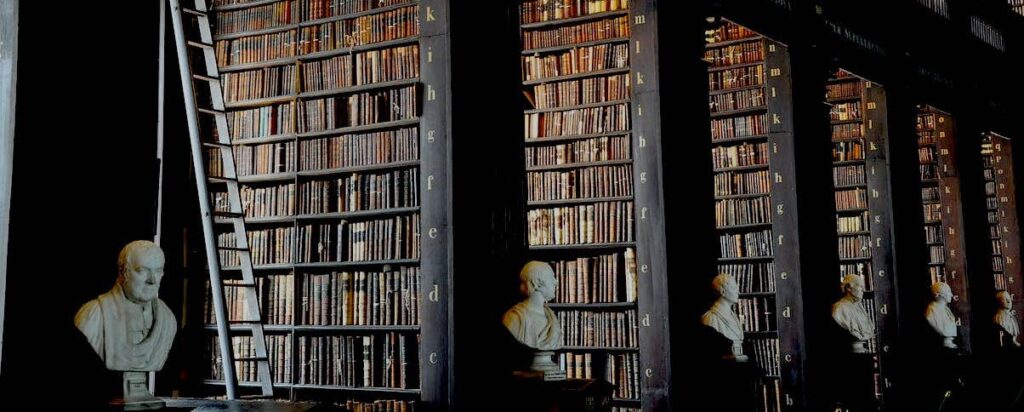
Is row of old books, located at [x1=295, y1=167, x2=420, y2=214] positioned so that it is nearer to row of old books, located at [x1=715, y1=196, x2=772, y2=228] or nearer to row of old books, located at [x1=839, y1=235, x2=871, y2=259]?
row of old books, located at [x1=715, y1=196, x2=772, y2=228]

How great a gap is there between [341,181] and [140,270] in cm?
265

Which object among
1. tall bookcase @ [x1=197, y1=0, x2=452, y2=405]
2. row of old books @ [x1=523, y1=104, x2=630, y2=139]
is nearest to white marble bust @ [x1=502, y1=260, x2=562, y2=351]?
tall bookcase @ [x1=197, y1=0, x2=452, y2=405]

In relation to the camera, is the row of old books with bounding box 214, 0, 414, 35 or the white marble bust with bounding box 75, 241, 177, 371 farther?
the row of old books with bounding box 214, 0, 414, 35

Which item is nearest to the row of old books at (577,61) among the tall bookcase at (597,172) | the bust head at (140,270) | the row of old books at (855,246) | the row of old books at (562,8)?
the tall bookcase at (597,172)

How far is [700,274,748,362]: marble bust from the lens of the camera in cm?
498

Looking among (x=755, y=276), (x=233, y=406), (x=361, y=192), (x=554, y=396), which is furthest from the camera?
(x=755, y=276)

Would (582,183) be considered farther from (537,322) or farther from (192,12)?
(192,12)

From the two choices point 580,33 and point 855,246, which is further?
point 855,246

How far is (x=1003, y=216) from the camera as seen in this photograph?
9688mm

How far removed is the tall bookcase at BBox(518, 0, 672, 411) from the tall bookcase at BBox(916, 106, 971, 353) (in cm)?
371

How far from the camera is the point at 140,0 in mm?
2977

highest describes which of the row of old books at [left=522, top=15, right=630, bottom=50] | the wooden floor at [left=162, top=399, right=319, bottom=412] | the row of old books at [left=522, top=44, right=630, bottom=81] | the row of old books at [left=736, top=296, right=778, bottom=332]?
the row of old books at [left=522, top=15, right=630, bottom=50]

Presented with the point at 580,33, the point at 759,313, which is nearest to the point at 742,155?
the point at 759,313

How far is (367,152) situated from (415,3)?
2.53ft
